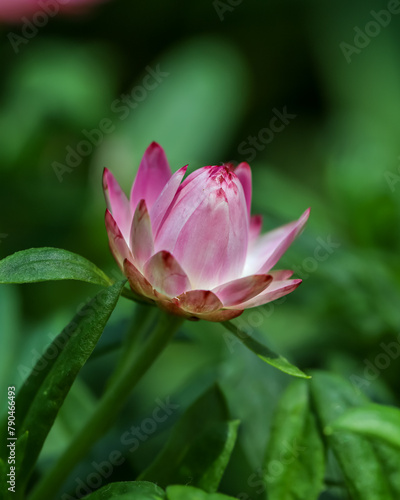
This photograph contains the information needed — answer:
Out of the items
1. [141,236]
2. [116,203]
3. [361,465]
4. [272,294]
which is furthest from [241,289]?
[361,465]

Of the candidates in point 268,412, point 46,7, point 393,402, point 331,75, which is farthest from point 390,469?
point 331,75

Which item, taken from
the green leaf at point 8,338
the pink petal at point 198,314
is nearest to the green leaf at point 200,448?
the pink petal at point 198,314

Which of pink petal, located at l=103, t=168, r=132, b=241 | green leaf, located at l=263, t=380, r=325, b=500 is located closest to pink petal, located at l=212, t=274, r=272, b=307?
pink petal, located at l=103, t=168, r=132, b=241

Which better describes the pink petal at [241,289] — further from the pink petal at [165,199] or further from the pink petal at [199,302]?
the pink petal at [165,199]

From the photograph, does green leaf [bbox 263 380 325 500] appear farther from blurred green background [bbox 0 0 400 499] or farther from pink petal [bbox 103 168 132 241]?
pink petal [bbox 103 168 132 241]

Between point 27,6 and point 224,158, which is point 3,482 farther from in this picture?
point 224,158

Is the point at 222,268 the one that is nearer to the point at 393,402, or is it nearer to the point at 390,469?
the point at 390,469
